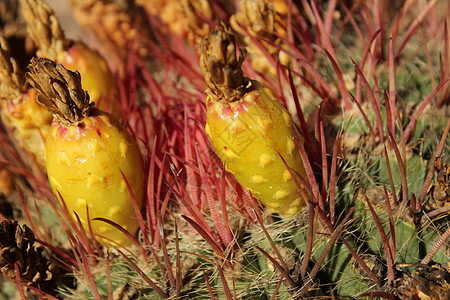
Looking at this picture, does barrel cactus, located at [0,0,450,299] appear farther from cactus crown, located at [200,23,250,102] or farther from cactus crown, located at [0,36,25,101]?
cactus crown, located at [0,36,25,101]

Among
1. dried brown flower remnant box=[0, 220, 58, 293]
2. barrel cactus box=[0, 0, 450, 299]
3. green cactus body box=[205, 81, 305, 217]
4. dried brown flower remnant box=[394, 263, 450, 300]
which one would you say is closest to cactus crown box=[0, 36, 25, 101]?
barrel cactus box=[0, 0, 450, 299]

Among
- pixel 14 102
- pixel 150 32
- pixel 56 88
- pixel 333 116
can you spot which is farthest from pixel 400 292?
pixel 150 32

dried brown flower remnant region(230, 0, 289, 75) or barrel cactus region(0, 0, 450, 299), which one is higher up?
dried brown flower remnant region(230, 0, 289, 75)

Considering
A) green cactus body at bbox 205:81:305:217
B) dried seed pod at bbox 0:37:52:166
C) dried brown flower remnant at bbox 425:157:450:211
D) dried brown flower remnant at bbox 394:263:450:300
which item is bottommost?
dried brown flower remnant at bbox 394:263:450:300

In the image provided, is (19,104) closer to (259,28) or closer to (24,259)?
(24,259)

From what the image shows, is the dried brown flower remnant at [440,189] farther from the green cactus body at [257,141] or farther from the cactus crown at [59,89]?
the cactus crown at [59,89]

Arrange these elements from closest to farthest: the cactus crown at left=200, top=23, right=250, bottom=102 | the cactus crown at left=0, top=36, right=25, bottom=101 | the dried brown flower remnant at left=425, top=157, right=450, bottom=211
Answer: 1. the cactus crown at left=200, top=23, right=250, bottom=102
2. the dried brown flower remnant at left=425, top=157, right=450, bottom=211
3. the cactus crown at left=0, top=36, right=25, bottom=101

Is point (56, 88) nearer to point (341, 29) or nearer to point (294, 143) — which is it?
point (294, 143)
